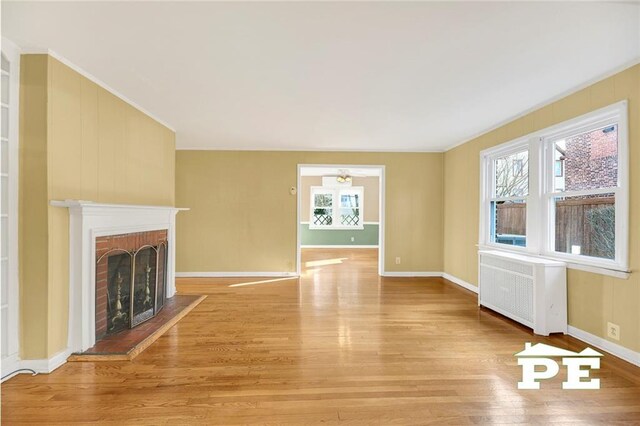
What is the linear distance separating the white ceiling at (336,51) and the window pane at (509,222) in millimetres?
1193

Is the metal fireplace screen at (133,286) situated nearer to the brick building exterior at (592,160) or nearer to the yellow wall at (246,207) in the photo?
the yellow wall at (246,207)

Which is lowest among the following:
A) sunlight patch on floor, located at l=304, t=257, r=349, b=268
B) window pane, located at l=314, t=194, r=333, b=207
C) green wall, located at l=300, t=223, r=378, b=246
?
sunlight patch on floor, located at l=304, t=257, r=349, b=268

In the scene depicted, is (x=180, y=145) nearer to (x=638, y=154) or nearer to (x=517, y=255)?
(x=517, y=255)

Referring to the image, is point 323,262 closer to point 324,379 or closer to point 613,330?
point 324,379

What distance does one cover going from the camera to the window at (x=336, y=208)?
9.98 metres

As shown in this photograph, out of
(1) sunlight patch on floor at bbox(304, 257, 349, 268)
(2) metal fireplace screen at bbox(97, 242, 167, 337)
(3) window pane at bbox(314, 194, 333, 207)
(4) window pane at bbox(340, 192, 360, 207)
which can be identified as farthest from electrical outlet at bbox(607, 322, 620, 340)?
(3) window pane at bbox(314, 194, 333, 207)

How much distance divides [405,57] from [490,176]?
9.70ft

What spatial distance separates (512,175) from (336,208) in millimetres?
6313

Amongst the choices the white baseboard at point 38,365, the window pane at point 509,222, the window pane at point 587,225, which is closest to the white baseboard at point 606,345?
the window pane at point 587,225

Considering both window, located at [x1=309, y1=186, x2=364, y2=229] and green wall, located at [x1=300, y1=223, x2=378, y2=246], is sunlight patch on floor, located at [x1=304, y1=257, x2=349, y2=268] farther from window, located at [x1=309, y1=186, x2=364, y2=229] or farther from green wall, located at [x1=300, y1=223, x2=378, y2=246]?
window, located at [x1=309, y1=186, x2=364, y2=229]

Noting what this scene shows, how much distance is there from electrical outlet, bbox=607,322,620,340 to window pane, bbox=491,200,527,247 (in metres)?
1.28

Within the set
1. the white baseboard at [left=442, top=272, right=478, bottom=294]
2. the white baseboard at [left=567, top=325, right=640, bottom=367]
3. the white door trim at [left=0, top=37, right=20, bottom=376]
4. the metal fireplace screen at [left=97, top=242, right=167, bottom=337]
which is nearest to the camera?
the white door trim at [left=0, top=37, right=20, bottom=376]

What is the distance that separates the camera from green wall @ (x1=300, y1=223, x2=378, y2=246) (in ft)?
32.5

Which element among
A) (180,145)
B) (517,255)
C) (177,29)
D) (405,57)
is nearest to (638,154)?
(517,255)
